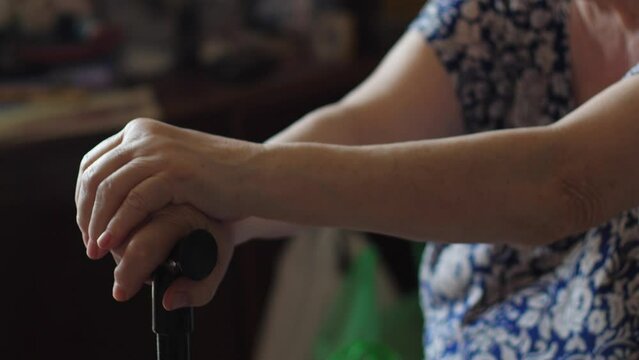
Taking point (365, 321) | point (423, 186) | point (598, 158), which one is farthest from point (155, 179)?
point (365, 321)

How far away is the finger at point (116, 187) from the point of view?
2.64 feet

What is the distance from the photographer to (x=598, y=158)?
85 centimetres

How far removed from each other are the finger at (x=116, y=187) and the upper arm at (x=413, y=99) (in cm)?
41

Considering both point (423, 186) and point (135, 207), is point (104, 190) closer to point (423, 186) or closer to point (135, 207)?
point (135, 207)

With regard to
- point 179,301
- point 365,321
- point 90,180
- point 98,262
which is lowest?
point 365,321

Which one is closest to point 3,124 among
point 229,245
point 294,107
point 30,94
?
point 30,94

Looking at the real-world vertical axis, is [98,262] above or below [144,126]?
below

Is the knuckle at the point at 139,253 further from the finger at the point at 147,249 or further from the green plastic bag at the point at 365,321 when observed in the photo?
the green plastic bag at the point at 365,321

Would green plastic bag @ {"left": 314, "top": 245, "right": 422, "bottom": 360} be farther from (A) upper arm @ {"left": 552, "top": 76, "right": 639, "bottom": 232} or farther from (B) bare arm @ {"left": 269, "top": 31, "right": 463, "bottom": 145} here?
(A) upper arm @ {"left": 552, "top": 76, "right": 639, "bottom": 232}

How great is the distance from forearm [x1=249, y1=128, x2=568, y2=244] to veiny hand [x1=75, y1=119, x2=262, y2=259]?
25 mm

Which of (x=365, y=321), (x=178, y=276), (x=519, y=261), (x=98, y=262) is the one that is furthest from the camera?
(x=365, y=321)

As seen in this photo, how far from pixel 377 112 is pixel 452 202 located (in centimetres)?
35

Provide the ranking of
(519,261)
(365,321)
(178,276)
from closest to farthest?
(178,276) → (519,261) → (365,321)

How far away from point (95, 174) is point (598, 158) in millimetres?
421
